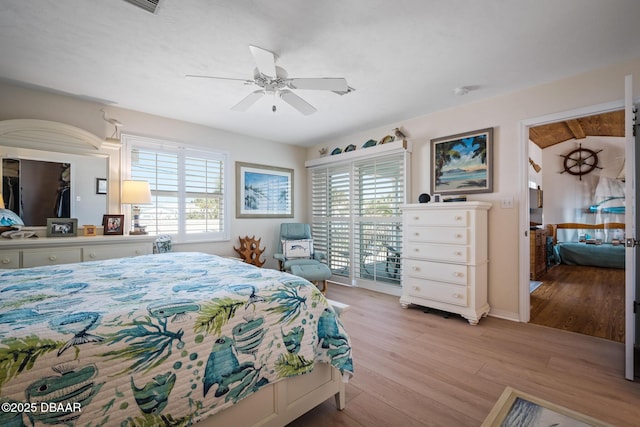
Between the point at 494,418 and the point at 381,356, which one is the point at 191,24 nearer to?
the point at 381,356

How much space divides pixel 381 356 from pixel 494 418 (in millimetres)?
872

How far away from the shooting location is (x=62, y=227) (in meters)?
3.03

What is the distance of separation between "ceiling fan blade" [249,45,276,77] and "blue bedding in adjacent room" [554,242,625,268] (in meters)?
7.09

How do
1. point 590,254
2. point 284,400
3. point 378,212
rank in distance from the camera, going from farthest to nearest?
point 590,254 < point 378,212 < point 284,400

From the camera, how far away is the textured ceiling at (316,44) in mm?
1817

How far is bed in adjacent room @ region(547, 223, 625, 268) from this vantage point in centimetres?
555

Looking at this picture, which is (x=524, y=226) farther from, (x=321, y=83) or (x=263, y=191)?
(x=263, y=191)

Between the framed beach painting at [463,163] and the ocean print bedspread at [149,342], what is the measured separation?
8.84ft

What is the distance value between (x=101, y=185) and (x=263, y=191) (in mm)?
2210

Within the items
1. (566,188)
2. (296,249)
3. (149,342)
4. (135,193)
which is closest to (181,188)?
(135,193)

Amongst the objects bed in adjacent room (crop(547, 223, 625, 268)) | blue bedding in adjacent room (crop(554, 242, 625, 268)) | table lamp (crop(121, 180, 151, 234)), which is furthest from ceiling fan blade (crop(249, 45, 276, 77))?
blue bedding in adjacent room (crop(554, 242, 625, 268))

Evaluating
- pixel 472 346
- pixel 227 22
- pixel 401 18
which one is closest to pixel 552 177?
pixel 472 346

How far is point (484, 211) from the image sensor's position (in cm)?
319

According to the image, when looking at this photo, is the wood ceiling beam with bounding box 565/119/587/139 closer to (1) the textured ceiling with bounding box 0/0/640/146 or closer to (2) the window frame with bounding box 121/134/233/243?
(1) the textured ceiling with bounding box 0/0/640/146
